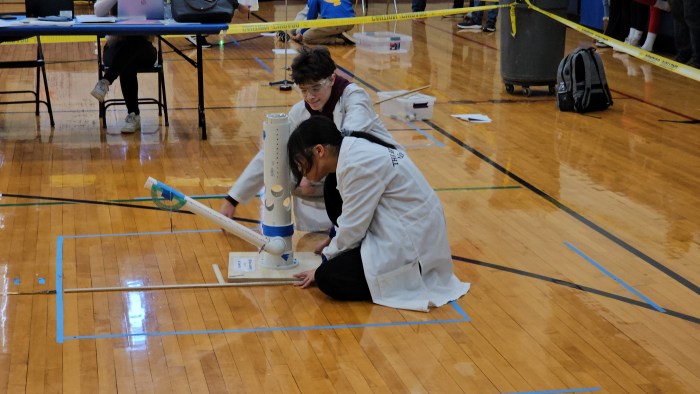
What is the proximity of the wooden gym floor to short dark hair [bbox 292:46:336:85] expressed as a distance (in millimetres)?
870

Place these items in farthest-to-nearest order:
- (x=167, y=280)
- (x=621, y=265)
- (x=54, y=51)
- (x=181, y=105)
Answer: (x=54, y=51) < (x=181, y=105) < (x=621, y=265) < (x=167, y=280)

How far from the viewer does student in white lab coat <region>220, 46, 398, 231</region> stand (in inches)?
167

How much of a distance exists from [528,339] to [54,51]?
298 inches

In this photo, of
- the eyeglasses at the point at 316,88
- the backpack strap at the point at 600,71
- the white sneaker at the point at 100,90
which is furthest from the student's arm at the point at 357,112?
the backpack strap at the point at 600,71

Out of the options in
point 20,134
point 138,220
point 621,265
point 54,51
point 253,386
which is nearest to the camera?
point 253,386

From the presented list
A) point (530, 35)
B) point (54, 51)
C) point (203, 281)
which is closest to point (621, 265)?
point (203, 281)

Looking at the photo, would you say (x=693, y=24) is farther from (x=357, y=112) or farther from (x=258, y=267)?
(x=258, y=267)

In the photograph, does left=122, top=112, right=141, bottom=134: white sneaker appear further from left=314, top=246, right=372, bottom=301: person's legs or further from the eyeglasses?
left=314, top=246, right=372, bottom=301: person's legs

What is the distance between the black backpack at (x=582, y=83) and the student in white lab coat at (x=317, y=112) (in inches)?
141

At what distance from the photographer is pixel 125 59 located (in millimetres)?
6586

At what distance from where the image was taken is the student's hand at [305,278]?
4.09m

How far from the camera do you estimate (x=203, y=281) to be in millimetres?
4172

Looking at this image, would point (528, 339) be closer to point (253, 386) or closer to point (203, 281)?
point (253, 386)

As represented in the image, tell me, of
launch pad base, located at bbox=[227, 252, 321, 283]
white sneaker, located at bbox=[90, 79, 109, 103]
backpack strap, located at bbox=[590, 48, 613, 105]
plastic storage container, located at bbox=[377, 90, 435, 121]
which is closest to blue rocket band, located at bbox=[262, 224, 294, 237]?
launch pad base, located at bbox=[227, 252, 321, 283]
